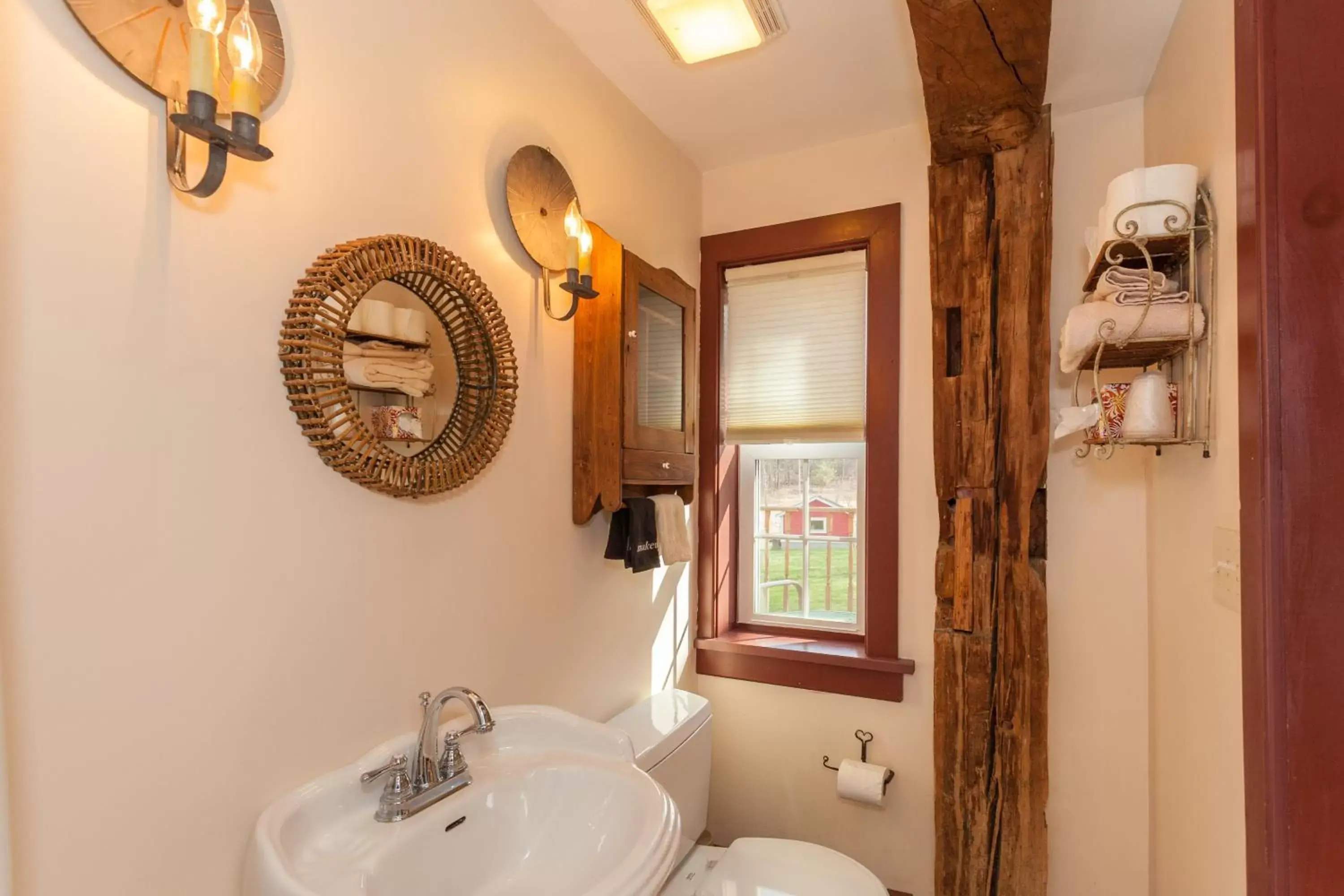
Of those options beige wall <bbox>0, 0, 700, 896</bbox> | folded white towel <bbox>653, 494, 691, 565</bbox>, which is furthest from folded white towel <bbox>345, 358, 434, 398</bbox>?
folded white towel <bbox>653, 494, 691, 565</bbox>

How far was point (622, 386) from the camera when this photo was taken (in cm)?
174

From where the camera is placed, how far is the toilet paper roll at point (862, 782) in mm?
2004

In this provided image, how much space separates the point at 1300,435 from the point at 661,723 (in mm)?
1429

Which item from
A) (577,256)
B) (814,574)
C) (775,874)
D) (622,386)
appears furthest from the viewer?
(814,574)

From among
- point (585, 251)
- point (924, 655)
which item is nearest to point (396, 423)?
point (585, 251)

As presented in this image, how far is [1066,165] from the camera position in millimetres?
1973

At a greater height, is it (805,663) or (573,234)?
(573,234)

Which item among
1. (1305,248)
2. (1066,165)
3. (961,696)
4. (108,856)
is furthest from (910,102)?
(108,856)

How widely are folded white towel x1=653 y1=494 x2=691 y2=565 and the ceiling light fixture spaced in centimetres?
114

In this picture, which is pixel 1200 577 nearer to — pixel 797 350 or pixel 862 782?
pixel 862 782

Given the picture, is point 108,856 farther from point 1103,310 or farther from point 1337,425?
point 1103,310

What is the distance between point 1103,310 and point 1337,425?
0.60 m

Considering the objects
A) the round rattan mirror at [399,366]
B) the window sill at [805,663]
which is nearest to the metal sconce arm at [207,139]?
the round rattan mirror at [399,366]

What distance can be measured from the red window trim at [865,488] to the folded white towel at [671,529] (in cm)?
42
